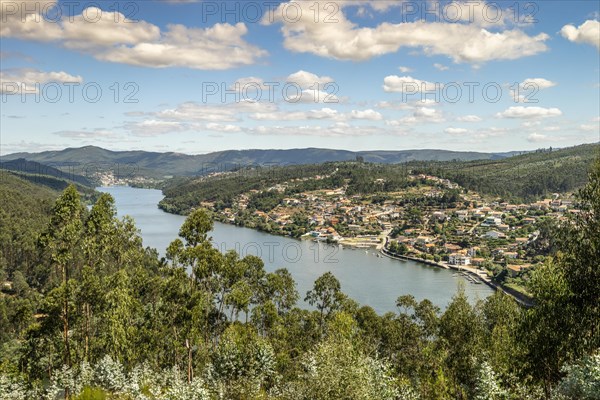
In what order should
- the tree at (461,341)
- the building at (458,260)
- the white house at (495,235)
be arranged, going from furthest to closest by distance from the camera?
the white house at (495,235), the building at (458,260), the tree at (461,341)

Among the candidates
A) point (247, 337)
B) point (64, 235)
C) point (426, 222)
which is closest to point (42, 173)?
point (426, 222)

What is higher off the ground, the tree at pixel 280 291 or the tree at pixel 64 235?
the tree at pixel 64 235

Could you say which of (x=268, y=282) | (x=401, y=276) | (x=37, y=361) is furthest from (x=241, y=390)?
(x=401, y=276)

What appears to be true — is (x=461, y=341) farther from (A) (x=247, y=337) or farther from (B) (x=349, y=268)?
(B) (x=349, y=268)

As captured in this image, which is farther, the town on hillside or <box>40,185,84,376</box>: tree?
the town on hillside

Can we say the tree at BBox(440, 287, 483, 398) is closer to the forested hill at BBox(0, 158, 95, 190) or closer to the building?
the building

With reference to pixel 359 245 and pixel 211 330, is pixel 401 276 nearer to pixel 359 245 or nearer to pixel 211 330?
pixel 359 245

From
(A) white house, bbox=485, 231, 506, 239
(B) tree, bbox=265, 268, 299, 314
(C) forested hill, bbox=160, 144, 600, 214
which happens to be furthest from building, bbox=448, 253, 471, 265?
(C) forested hill, bbox=160, 144, 600, 214

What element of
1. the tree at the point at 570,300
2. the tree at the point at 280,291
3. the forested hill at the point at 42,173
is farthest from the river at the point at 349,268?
the forested hill at the point at 42,173

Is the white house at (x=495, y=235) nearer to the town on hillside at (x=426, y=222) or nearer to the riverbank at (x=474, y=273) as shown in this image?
the town on hillside at (x=426, y=222)
